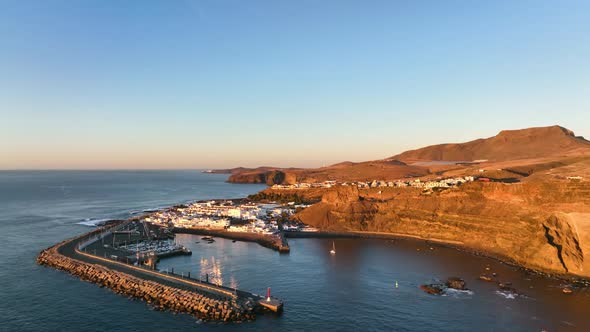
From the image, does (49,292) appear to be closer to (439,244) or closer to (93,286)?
(93,286)

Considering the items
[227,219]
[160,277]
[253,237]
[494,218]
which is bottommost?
[253,237]

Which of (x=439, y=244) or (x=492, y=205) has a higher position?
(x=492, y=205)

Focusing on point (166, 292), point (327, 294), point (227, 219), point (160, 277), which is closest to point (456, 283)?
point (327, 294)

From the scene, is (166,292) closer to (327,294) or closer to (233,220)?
(327,294)

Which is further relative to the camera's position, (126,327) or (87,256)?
(87,256)

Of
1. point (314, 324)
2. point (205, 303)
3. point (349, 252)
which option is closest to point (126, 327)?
point (205, 303)

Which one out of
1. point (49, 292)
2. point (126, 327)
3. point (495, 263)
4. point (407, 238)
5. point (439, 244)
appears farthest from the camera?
point (407, 238)

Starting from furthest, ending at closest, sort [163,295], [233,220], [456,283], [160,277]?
[233,220] < [160,277] < [456,283] < [163,295]
